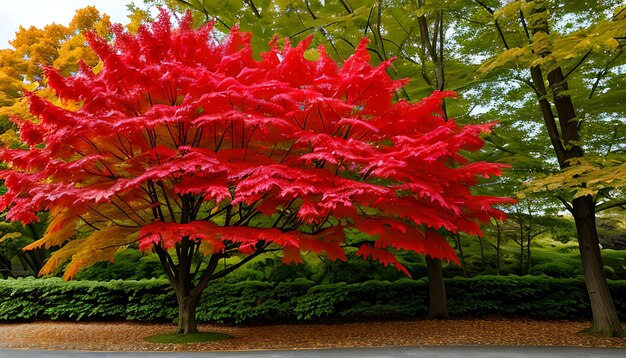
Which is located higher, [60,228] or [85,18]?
[85,18]

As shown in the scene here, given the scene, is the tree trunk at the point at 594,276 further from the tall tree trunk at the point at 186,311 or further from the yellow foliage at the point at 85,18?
the yellow foliage at the point at 85,18

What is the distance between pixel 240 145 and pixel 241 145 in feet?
0.17

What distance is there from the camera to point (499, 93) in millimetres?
12336

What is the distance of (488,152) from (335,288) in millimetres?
5626

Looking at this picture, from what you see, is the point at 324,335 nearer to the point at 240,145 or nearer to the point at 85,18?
the point at 240,145

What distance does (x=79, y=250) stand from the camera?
351 inches

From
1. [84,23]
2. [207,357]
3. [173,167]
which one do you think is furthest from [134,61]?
[84,23]

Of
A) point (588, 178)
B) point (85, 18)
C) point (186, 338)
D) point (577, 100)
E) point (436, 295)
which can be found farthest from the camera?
point (85, 18)

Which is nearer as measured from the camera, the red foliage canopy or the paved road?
the red foliage canopy

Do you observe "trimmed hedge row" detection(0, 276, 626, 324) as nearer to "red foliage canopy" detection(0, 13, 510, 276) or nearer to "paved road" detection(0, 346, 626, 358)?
"paved road" detection(0, 346, 626, 358)

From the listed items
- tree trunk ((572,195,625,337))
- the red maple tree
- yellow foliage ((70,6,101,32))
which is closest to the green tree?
tree trunk ((572,195,625,337))

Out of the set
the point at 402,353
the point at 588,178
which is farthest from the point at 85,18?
the point at 588,178

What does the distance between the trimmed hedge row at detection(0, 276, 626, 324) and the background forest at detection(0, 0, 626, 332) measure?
75 centimetres

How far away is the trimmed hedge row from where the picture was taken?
12.3 m
